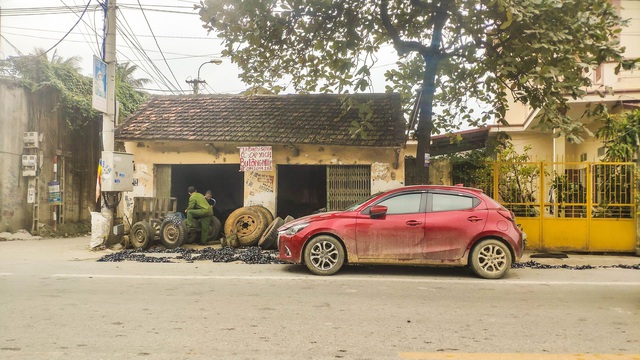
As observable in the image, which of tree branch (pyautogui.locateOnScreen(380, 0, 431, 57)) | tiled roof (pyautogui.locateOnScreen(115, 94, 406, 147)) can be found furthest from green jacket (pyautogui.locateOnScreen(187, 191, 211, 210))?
tree branch (pyautogui.locateOnScreen(380, 0, 431, 57))

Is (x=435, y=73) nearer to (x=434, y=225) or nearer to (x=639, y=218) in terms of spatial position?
(x=434, y=225)

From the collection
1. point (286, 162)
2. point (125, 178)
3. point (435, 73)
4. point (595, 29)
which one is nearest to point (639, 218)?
point (595, 29)

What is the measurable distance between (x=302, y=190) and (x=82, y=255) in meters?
9.90

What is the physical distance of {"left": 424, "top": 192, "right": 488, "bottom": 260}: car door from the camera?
26.8 ft

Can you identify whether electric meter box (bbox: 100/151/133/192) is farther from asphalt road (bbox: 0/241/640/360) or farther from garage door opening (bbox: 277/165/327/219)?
garage door opening (bbox: 277/165/327/219)

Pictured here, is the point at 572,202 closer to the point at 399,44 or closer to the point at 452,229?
the point at 452,229

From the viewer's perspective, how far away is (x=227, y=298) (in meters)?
6.43

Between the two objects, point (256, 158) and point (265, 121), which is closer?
point (256, 158)

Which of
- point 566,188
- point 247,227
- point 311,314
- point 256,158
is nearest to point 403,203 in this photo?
point 311,314

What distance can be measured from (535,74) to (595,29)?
72.1 inches

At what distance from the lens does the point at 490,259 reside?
8242 mm

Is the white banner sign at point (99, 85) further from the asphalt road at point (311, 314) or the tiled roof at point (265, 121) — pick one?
the asphalt road at point (311, 314)

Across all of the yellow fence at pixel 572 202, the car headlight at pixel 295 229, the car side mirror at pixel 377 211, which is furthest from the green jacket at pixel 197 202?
the yellow fence at pixel 572 202

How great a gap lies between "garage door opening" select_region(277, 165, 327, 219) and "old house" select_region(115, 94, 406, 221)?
424 cm
